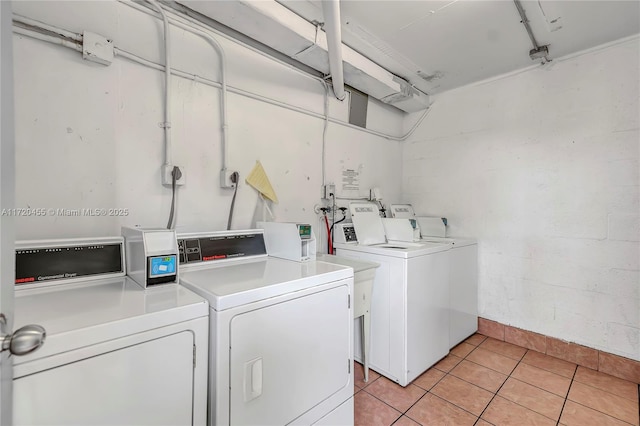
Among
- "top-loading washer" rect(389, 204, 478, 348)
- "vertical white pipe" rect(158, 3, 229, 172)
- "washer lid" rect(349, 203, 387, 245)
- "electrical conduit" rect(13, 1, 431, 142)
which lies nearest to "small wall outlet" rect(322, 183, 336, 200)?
"washer lid" rect(349, 203, 387, 245)

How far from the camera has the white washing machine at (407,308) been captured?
1.88 metres

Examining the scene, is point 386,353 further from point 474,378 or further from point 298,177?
point 298,177

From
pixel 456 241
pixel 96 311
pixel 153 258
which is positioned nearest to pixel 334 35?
pixel 153 258

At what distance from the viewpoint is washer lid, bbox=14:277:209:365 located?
2.37 feet

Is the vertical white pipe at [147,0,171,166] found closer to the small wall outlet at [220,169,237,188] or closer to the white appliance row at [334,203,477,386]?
the small wall outlet at [220,169,237,188]

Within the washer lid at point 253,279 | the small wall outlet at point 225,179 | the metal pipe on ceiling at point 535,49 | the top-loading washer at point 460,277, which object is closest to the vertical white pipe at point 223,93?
the small wall outlet at point 225,179

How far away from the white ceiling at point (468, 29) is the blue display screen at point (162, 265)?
1547 mm

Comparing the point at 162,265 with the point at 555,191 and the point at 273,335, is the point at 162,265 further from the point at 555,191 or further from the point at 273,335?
the point at 555,191

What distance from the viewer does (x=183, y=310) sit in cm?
90

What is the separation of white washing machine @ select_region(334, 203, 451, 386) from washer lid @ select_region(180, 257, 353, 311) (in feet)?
2.03

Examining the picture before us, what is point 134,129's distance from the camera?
1485 mm

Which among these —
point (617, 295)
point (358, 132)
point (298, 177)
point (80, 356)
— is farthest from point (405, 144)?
point (80, 356)

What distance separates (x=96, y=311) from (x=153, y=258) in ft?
0.92

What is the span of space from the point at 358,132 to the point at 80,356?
250 centimetres
